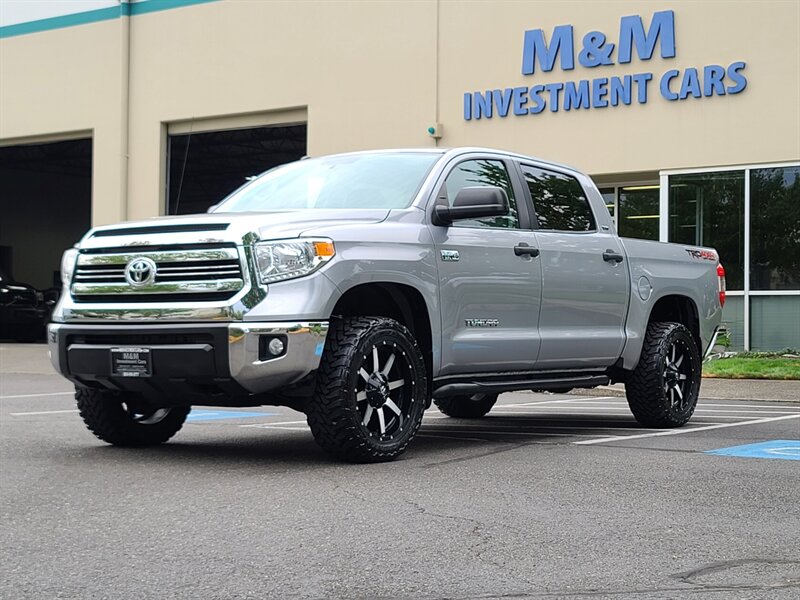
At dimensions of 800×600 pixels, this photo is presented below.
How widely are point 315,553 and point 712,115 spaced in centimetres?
1698

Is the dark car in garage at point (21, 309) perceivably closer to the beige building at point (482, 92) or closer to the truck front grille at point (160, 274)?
the beige building at point (482, 92)

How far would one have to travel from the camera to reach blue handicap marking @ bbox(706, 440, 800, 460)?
25.7 ft

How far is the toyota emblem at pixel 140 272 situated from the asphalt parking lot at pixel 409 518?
1.08 metres

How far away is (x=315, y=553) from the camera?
4.71m

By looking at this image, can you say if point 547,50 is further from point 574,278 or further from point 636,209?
point 574,278

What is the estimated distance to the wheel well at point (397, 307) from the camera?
24.7ft

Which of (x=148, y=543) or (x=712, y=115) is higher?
(x=712, y=115)

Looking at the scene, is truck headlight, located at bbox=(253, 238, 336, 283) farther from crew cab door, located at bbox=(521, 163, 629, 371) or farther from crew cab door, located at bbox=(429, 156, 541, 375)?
crew cab door, located at bbox=(521, 163, 629, 371)

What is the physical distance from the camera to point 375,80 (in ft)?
79.4

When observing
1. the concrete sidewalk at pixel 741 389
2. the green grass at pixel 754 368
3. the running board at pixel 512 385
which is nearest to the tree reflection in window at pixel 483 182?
the running board at pixel 512 385

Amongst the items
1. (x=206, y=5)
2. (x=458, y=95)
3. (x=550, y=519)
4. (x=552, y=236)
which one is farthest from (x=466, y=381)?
(x=206, y=5)

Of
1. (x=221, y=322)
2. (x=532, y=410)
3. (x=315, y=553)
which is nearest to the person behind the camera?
(x=315, y=553)

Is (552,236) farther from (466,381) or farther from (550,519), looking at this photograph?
(550,519)

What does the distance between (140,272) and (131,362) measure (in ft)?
1.72
